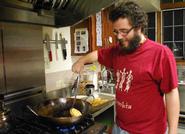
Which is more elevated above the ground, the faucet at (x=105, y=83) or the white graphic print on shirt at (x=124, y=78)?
the white graphic print on shirt at (x=124, y=78)

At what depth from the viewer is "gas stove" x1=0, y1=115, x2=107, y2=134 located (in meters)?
1.22

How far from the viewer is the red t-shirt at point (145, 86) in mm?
1243

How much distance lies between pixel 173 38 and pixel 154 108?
3139mm

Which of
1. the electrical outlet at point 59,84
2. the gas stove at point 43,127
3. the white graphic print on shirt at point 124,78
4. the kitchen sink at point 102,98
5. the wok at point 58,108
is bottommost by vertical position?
the kitchen sink at point 102,98

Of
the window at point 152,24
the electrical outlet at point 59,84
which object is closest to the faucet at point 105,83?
the electrical outlet at point 59,84

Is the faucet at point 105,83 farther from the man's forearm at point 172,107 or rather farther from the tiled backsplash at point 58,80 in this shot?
the man's forearm at point 172,107

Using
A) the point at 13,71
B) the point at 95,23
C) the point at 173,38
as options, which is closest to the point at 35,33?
the point at 13,71

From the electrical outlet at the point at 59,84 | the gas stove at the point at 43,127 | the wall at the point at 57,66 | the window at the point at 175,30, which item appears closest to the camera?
the gas stove at the point at 43,127

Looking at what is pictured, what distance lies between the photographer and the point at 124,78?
53.1 inches

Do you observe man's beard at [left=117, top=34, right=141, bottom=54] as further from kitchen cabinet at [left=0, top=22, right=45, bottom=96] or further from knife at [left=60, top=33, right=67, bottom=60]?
knife at [left=60, top=33, right=67, bottom=60]

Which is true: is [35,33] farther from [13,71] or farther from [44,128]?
[44,128]

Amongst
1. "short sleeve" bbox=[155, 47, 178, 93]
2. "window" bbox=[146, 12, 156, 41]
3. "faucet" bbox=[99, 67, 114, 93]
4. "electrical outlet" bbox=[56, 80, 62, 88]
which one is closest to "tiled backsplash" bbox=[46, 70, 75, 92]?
"electrical outlet" bbox=[56, 80, 62, 88]

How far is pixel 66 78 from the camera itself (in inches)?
93.3

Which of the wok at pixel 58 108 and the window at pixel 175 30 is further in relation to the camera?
the window at pixel 175 30
